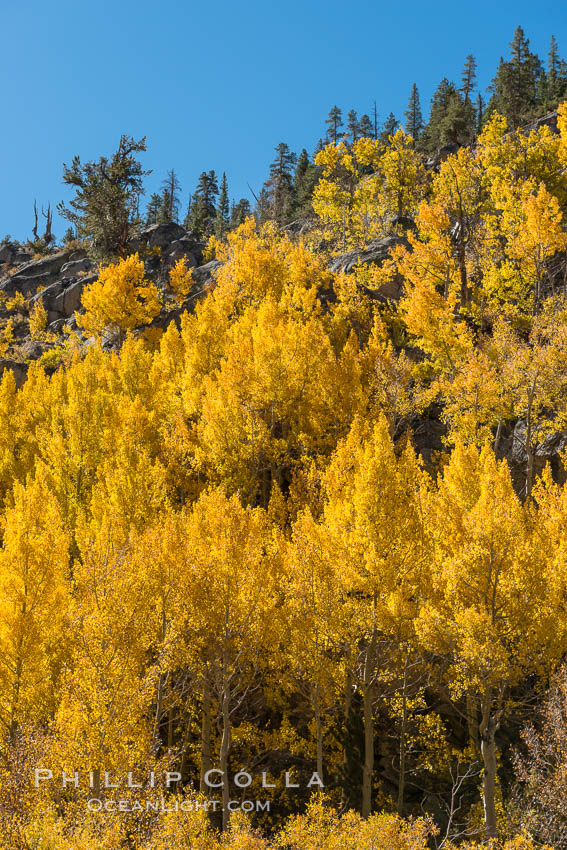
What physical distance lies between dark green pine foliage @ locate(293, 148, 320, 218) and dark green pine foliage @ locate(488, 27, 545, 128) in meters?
23.6

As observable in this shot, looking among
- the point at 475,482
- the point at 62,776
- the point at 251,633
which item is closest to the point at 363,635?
the point at 251,633

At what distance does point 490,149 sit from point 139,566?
123 ft

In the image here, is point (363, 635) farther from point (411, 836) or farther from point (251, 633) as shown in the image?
point (411, 836)

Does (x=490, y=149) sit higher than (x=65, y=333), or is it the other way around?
(x=490, y=149)

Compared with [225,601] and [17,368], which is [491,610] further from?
[17,368]

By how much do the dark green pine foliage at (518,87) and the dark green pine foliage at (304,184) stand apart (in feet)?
77.3

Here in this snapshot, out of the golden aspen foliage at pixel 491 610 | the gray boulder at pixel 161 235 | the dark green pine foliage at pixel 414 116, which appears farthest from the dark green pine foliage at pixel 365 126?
the golden aspen foliage at pixel 491 610

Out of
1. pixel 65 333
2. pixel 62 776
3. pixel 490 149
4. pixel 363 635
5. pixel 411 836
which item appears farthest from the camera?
pixel 65 333

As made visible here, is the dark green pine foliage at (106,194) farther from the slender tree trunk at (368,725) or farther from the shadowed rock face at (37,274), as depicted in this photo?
the slender tree trunk at (368,725)

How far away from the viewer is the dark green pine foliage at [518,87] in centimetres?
6505

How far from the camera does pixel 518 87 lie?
216ft

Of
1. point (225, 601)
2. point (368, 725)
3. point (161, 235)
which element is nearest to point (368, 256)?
point (161, 235)

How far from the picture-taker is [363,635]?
1766 cm

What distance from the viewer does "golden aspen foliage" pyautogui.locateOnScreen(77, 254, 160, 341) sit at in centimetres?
4253
